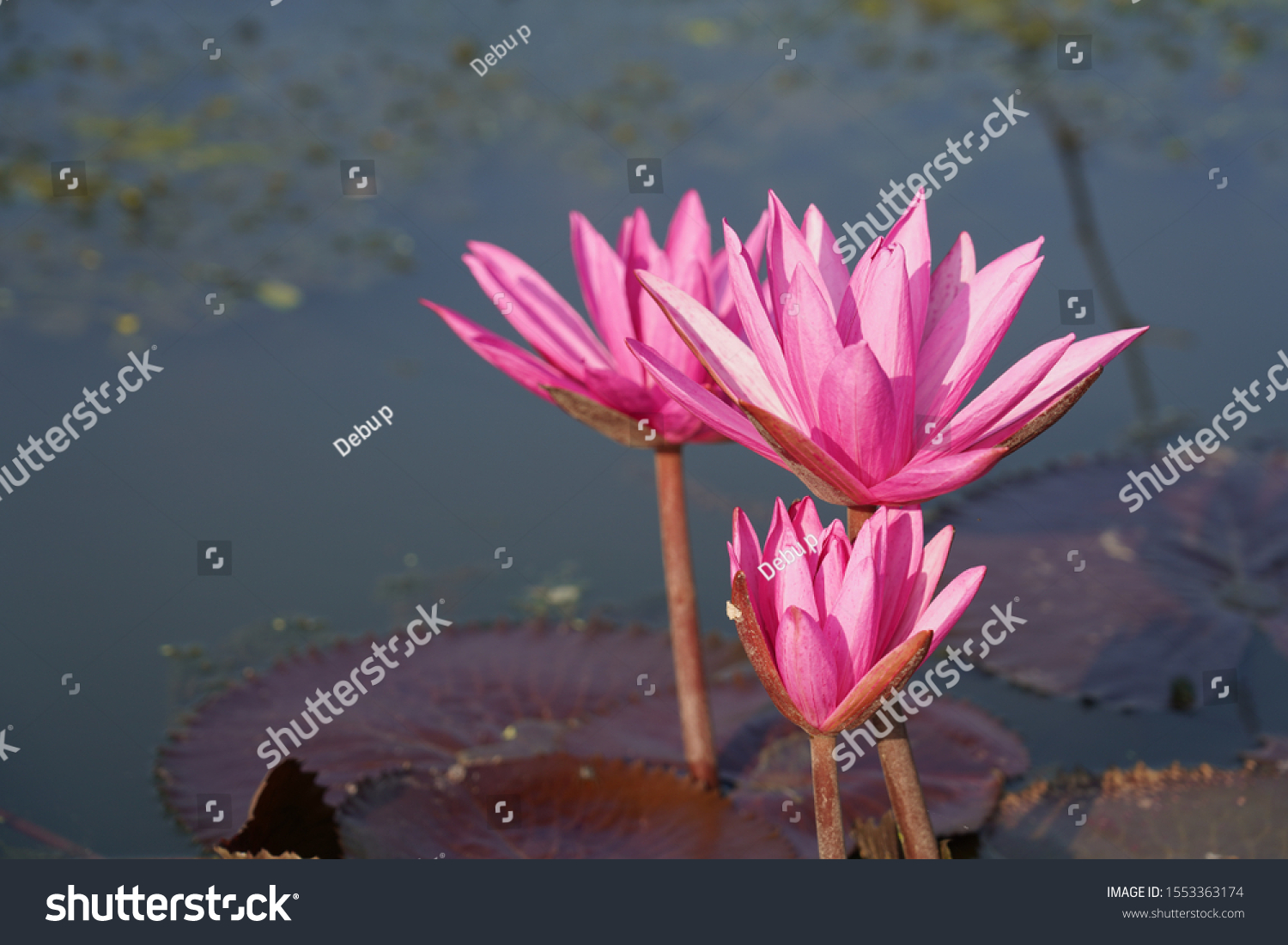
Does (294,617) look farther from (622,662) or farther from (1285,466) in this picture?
(1285,466)

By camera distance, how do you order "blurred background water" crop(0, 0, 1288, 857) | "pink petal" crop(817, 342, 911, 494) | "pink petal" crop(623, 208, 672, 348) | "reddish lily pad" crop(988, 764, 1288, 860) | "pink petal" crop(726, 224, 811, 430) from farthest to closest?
"blurred background water" crop(0, 0, 1288, 857)
"reddish lily pad" crop(988, 764, 1288, 860)
"pink petal" crop(623, 208, 672, 348)
"pink petal" crop(726, 224, 811, 430)
"pink petal" crop(817, 342, 911, 494)

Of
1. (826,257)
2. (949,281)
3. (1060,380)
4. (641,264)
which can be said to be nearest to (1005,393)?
(1060,380)

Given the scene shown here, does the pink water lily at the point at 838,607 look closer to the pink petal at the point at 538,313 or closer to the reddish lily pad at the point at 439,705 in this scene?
the pink petal at the point at 538,313

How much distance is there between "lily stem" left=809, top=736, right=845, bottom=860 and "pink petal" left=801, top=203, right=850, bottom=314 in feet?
1.72

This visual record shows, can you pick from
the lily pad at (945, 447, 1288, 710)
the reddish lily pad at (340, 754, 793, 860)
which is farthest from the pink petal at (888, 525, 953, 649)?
the lily pad at (945, 447, 1288, 710)

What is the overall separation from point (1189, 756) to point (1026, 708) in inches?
14.5

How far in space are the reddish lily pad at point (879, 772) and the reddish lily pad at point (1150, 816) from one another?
8cm

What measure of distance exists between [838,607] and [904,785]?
30cm

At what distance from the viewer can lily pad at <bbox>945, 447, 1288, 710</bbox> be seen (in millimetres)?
2574

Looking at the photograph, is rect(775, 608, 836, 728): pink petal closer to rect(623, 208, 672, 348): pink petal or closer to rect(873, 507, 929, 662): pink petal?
rect(873, 507, 929, 662): pink petal

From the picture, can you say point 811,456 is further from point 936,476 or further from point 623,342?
point 623,342

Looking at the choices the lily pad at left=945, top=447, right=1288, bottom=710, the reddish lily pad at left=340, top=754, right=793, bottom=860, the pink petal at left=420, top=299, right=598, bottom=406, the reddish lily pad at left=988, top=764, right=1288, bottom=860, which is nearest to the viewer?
the pink petal at left=420, top=299, right=598, bottom=406

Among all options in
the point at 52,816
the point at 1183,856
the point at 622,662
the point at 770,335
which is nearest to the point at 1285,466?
the point at 1183,856

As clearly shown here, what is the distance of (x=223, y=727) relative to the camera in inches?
94.8
